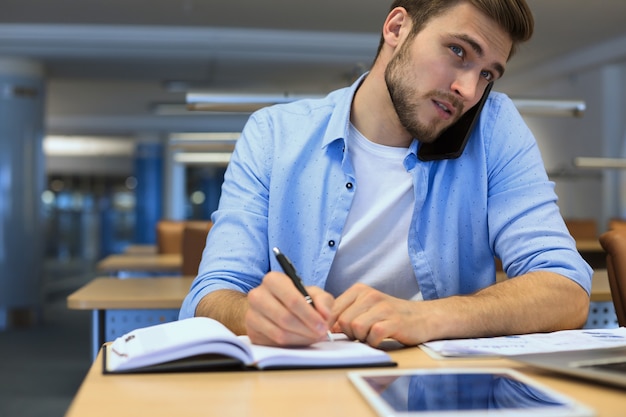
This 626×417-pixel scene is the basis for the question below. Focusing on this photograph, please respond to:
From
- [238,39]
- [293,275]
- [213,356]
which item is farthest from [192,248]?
[238,39]

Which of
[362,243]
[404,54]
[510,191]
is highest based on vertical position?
[404,54]

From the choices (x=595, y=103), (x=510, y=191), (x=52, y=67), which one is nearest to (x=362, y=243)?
(x=510, y=191)

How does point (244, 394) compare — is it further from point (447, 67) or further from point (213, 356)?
point (447, 67)

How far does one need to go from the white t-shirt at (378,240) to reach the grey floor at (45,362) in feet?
9.86

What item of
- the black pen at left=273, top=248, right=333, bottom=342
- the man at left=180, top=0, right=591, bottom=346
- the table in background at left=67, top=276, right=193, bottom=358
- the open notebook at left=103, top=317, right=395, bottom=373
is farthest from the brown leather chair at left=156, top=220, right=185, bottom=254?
the open notebook at left=103, top=317, right=395, bottom=373

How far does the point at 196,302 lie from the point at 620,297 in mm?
894

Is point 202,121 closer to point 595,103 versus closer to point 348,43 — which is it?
point 348,43

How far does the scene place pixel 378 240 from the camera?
5.08 feet

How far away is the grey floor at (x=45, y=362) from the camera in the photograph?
4312 mm

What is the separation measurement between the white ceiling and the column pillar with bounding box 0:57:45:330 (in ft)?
1.66

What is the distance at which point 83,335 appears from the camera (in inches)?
280

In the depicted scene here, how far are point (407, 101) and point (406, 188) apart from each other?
178 millimetres

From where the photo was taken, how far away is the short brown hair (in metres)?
1.42

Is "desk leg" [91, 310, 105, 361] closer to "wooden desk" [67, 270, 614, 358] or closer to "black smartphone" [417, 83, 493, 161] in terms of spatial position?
"wooden desk" [67, 270, 614, 358]
